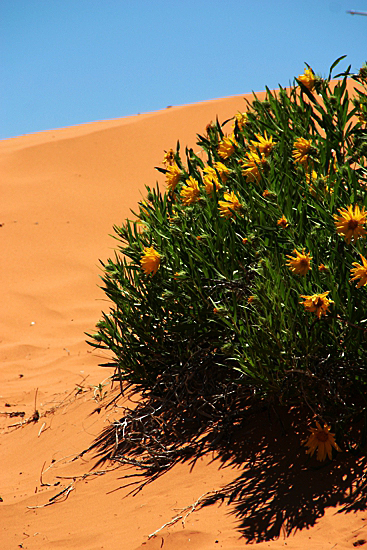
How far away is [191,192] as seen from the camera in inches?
107

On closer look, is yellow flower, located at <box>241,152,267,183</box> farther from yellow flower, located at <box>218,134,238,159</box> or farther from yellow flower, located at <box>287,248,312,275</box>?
yellow flower, located at <box>287,248,312,275</box>

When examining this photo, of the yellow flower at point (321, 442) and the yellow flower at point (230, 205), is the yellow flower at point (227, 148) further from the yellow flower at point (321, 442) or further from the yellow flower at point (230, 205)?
the yellow flower at point (321, 442)

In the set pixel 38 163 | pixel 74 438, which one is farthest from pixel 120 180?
pixel 74 438

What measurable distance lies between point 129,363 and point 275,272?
1.14 meters

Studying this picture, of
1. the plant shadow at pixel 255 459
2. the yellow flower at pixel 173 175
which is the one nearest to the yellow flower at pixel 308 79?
the yellow flower at pixel 173 175

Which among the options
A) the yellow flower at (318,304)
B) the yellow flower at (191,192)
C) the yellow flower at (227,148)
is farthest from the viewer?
the yellow flower at (227,148)

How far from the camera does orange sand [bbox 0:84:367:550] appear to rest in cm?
236

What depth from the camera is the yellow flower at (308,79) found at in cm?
261

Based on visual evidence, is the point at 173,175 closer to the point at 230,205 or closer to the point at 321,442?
the point at 230,205

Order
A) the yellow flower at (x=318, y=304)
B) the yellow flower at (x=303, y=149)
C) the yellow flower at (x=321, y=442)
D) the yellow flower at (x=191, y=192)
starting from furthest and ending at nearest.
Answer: the yellow flower at (x=191, y=192) → the yellow flower at (x=303, y=149) → the yellow flower at (x=321, y=442) → the yellow flower at (x=318, y=304)

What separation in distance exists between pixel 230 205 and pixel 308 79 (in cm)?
67

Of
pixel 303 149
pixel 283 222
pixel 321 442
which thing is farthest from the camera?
pixel 303 149

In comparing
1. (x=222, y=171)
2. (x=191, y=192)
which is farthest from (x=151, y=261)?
(x=222, y=171)

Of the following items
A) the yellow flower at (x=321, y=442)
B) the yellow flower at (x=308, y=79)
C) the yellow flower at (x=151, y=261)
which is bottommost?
the yellow flower at (x=321, y=442)
